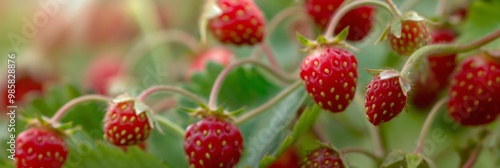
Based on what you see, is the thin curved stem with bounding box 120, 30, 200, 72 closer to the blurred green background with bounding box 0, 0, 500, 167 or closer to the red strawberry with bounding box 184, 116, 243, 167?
the blurred green background with bounding box 0, 0, 500, 167

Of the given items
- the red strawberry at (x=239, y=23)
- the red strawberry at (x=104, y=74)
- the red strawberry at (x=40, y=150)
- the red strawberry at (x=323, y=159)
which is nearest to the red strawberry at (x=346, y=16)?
the red strawberry at (x=239, y=23)

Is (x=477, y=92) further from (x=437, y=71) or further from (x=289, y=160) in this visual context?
(x=289, y=160)

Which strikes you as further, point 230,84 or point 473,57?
point 230,84

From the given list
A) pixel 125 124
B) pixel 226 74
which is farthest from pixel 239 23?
pixel 125 124

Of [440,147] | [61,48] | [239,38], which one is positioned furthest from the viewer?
[61,48]

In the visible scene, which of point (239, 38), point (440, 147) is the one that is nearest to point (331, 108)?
point (239, 38)

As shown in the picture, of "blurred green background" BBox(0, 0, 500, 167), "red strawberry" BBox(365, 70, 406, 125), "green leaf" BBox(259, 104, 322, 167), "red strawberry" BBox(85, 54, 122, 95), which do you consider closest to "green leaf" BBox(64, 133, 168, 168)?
"blurred green background" BBox(0, 0, 500, 167)

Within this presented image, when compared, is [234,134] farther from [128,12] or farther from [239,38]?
[128,12]
